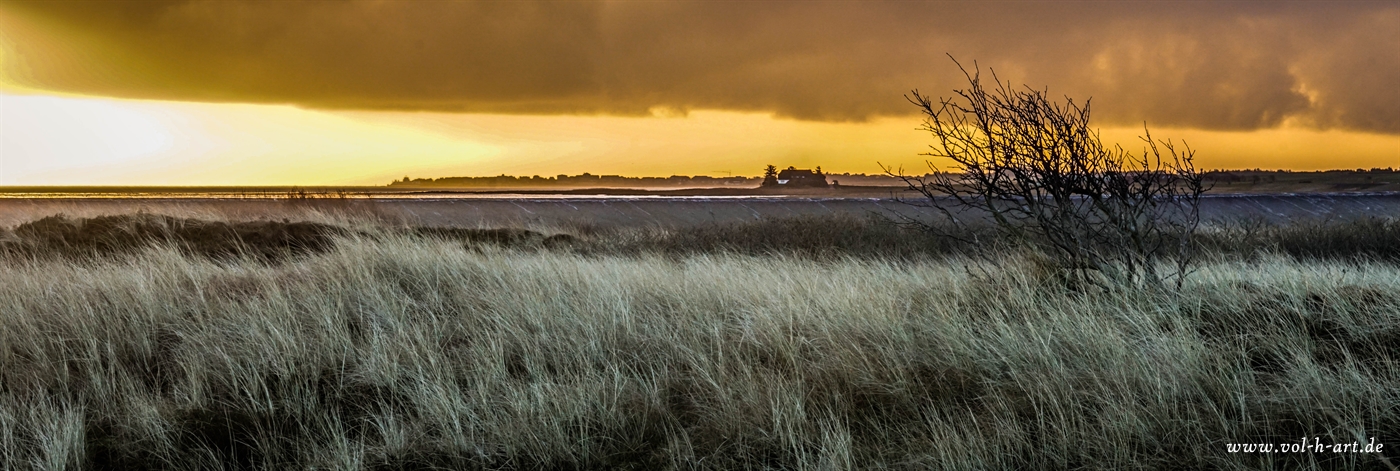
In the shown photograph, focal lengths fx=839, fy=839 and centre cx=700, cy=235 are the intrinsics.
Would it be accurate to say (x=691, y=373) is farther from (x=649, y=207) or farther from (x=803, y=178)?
(x=803, y=178)

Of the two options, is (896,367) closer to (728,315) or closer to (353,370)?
(728,315)

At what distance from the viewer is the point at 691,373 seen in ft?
17.4

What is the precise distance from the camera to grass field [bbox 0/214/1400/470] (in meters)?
4.18

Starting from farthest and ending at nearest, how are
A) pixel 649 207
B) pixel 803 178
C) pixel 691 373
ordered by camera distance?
pixel 803 178 → pixel 649 207 → pixel 691 373

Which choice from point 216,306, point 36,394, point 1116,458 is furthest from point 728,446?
point 216,306

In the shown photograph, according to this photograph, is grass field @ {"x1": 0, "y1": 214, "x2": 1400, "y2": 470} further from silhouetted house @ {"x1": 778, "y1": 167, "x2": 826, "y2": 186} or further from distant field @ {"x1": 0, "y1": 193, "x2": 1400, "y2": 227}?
silhouetted house @ {"x1": 778, "y1": 167, "x2": 826, "y2": 186}

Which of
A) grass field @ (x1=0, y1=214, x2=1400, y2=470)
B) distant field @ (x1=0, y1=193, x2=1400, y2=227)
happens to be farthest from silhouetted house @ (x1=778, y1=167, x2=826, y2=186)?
grass field @ (x1=0, y1=214, x2=1400, y2=470)

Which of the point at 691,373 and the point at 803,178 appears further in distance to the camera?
the point at 803,178

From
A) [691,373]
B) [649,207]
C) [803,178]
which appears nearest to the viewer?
[691,373]

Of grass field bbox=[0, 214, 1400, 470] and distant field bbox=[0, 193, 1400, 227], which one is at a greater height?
grass field bbox=[0, 214, 1400, 470]

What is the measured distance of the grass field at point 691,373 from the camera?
13.7ft

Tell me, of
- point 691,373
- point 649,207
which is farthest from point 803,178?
point 691,373

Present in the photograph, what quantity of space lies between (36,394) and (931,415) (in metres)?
5.54

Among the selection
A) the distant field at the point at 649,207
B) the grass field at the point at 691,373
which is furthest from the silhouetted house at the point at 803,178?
the grass field at the point at 691,373
